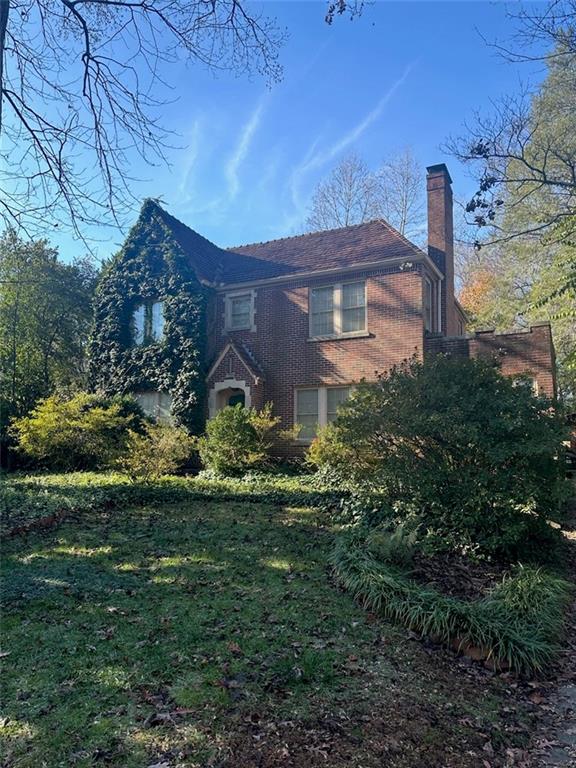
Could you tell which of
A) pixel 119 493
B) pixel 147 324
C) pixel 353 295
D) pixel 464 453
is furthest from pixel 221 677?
pixel 147 324

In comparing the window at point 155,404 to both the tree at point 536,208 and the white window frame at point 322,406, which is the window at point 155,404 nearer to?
the white window frame at point 322,406

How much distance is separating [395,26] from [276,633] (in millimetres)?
8253

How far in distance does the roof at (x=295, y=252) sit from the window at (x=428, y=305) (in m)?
1.12

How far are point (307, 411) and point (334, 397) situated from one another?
1.00 metres

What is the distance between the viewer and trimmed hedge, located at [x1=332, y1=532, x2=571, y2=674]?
14.4 ft

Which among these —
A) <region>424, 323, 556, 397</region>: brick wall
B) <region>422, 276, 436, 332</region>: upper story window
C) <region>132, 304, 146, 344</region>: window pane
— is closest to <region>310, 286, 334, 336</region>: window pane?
<region>422, 276, 436, 332</region>: upper story window

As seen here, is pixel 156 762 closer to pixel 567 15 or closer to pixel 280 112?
pixel 280 112

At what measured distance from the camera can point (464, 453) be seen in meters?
7.22

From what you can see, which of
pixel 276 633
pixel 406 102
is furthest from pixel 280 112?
pixel 276 633

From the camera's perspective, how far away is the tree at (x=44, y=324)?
2039 cm

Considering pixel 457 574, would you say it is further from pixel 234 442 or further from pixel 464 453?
pixel 234 442

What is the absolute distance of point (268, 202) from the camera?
11.6 meters

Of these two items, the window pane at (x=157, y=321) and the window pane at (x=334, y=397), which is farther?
the window pane at (x=157, y=321)

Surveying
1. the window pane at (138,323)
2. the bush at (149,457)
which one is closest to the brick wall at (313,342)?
the window pane at (138,323)
